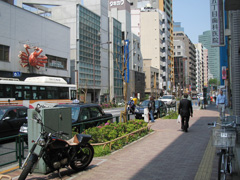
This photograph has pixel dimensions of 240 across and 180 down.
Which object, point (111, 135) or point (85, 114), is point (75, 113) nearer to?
point (85, 114)

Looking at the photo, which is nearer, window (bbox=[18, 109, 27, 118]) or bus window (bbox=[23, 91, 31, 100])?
window (bbox=[18, 109, 27, 118])

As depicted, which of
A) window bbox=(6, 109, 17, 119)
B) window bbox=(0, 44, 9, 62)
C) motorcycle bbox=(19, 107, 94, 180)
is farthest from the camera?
window bbox=(0, 44, 9, 62)

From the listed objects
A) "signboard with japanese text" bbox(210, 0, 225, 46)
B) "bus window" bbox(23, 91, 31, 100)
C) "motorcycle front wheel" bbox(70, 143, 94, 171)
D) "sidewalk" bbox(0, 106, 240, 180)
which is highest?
"signboard with japanese text" bbox(210, 0, 225, 46)

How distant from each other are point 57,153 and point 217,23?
14.6 m

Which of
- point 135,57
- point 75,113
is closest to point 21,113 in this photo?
point 75,113

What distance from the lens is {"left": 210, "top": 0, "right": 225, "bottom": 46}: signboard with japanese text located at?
54.6ft

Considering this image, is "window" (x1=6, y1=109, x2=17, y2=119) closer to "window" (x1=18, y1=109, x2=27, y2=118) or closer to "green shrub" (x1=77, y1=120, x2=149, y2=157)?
"window" (x1=18, y1=109, x2=27, y2=118)

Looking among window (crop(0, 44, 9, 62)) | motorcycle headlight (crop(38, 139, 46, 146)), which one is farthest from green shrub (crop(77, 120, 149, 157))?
window (crop(0, 44, 9, 62))

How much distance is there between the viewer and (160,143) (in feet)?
30.7

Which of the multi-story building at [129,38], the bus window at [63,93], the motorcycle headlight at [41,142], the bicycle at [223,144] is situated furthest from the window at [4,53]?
the multi-story building at [129,38]

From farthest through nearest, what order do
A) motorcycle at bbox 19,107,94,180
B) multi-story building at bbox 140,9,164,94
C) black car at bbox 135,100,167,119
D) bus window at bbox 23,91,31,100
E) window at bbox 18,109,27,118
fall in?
multi-story building at bbox 140,9,164,94 → bus window at bbox 23,91,31,100 → black car at bbox 135,100,167,119 → window at bbox 18,109,27,118 → motorcycle at bbox 19,107,94,180

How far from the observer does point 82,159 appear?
20.4 ft

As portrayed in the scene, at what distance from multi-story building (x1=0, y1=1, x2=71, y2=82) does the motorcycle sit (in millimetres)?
25337

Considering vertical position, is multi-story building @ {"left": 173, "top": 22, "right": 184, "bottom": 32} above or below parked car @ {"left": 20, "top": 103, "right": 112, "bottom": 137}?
above
